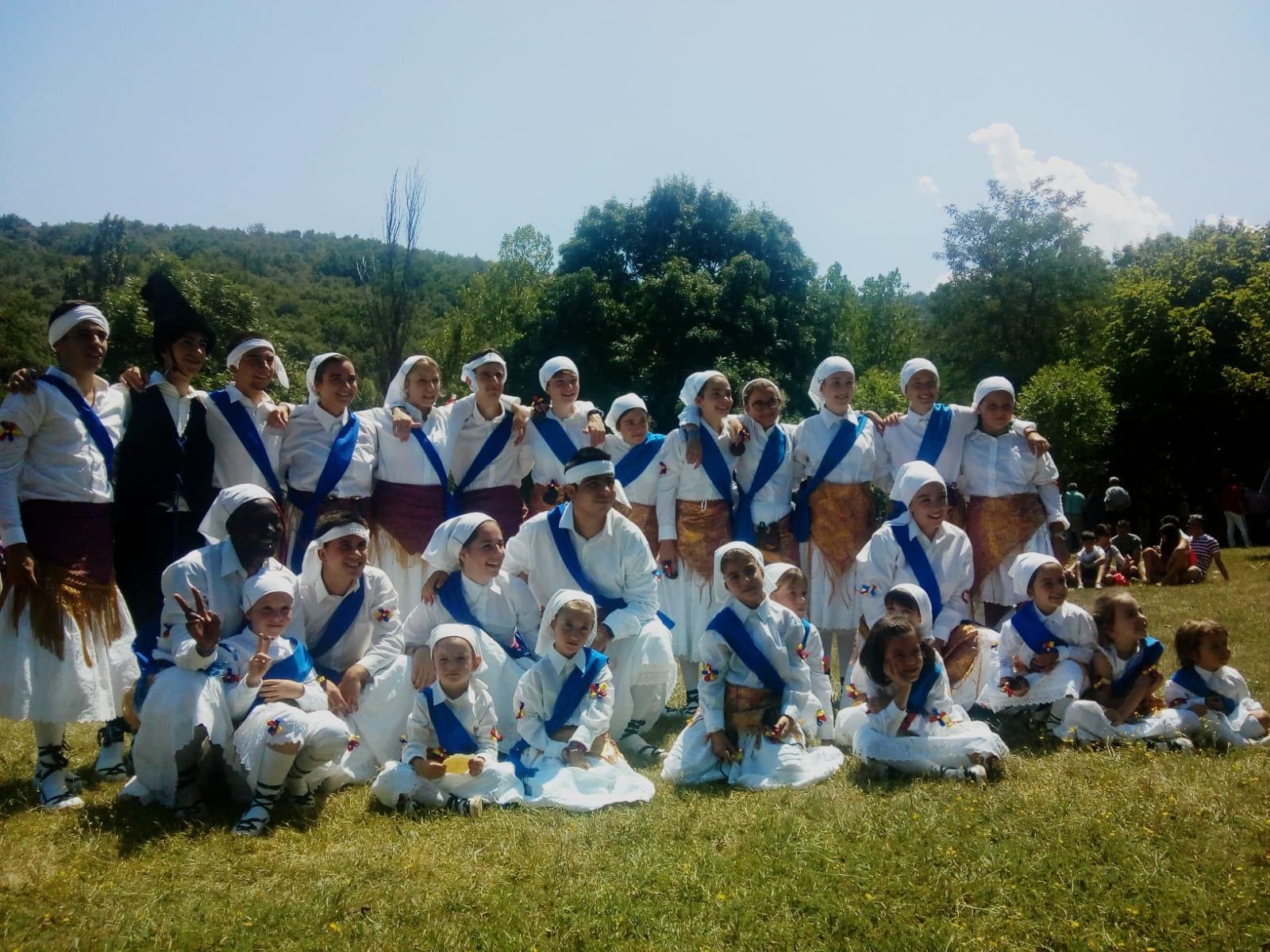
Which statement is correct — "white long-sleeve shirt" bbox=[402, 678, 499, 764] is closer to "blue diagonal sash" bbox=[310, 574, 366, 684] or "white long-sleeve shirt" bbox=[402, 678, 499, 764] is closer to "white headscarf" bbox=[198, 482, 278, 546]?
"blue diagonal sash" bbox=[310, 574, 366, 684]

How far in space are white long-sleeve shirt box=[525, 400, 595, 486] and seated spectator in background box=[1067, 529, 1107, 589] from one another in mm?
10042

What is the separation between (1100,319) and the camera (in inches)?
1259

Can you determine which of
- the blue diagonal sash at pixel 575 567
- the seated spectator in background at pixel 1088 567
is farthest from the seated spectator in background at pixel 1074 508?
the blue diagonal sash at pixel 575 567

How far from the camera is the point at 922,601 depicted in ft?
18.4

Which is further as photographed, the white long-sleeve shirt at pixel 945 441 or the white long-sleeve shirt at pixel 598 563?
the white long-sleeve shirt at pixel 945 441

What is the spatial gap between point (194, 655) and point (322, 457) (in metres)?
2.16

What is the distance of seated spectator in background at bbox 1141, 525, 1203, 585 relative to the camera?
13734mm

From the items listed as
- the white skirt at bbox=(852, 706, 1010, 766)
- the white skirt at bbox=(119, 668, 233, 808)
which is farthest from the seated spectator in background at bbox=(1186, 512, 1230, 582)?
the white skirt at bbox=(119, 668, 233, 808)

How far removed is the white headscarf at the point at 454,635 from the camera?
4871 mm

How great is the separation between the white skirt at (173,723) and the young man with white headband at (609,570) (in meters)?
1.94

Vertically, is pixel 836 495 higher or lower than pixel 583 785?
higher

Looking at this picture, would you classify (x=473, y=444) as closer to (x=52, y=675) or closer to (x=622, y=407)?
(x=622, y=407)

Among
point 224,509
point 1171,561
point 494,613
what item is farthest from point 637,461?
point 1171,561

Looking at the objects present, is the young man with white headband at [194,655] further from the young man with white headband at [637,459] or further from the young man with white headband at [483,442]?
the young man with white headband at [637,459]
